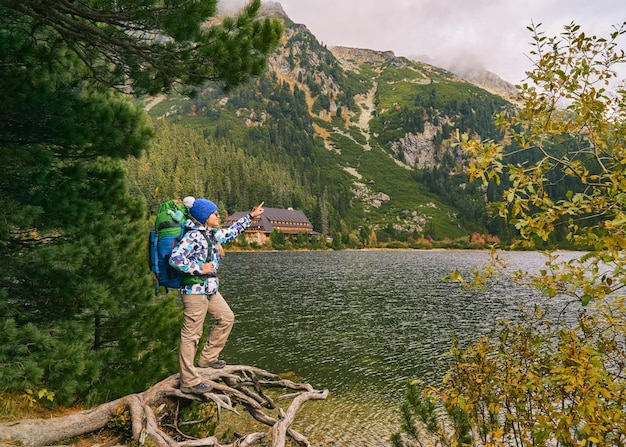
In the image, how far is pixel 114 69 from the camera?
8.11m

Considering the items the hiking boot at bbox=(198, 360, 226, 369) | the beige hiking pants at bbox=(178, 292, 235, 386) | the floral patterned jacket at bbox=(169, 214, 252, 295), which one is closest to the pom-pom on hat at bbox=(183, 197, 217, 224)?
the floral patterned jacket at bbox=(169, 214, 252, 295)

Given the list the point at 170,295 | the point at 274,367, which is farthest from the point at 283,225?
the point at 170,295

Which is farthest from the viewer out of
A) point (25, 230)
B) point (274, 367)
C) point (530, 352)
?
point (274, 367)

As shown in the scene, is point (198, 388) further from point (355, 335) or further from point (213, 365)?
point (355, 335)

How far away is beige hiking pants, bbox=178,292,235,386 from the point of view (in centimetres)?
594

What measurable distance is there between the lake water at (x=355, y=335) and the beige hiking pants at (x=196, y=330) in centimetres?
384

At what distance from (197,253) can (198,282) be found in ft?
1.47

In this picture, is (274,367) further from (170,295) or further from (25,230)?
(25,230)

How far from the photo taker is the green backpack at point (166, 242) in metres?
5.87

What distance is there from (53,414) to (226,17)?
756 centimetres

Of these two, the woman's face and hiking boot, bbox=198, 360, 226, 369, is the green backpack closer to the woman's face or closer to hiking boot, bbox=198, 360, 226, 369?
the woman's face

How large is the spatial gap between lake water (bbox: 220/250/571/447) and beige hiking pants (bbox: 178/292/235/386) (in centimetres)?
384

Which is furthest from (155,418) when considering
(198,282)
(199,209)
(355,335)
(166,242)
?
(355,335)

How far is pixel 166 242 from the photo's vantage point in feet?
19.2
